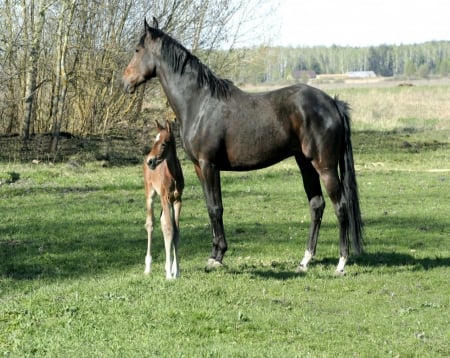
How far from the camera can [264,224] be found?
14742 mm

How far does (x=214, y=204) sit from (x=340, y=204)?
163cm

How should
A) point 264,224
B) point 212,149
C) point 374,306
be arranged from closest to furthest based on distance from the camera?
point 374,306 < point 212,149 < point 264,224

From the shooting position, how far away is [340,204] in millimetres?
10930

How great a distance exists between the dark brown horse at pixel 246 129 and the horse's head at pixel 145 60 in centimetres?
1

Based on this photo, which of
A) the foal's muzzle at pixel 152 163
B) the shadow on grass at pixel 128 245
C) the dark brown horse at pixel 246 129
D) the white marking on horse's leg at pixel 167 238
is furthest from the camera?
the shadow on grass at pixel 128 245

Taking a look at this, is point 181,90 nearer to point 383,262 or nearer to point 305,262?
point 305,262

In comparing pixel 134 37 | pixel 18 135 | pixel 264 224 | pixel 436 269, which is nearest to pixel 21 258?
pixel 264 224

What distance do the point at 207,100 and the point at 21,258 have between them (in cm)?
345

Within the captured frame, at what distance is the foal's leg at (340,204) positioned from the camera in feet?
35.1

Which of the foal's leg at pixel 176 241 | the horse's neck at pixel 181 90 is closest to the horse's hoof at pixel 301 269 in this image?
the foal's leg at pixel 176 241

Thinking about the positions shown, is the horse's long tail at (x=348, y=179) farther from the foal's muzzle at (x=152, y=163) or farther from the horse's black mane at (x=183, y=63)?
the foal's muzzle at (x=152, y=163)

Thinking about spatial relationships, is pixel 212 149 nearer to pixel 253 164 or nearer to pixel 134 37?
pixel 253 164

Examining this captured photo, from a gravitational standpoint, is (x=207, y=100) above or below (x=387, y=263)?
above

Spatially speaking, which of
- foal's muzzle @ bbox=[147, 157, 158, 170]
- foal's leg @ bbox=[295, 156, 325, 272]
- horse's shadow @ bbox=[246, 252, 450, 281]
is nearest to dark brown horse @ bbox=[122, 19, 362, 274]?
foal's leg @ bbox=[295, 156, 325, 272]
